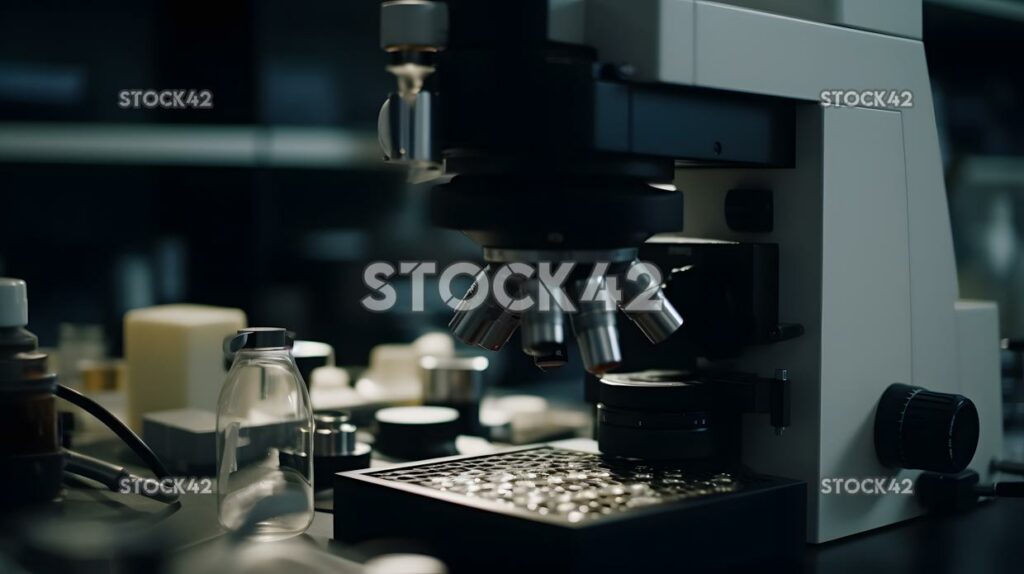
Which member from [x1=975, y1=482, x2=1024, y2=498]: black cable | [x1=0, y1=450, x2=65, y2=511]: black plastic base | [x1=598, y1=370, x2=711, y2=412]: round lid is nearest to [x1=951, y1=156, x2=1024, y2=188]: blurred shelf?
[x1=975, y1=482, x2=1024, y2=498]: black cable

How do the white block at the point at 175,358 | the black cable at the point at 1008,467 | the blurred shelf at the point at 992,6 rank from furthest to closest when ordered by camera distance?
1. the blurred shelf at the point at 992,6
2. the white block at the point at 175,358
3. the black cable at the point at 1008,467

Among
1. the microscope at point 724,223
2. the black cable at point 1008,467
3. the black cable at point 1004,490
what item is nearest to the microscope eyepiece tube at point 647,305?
the microscope at point 724,223

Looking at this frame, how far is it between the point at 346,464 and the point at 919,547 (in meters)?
0.50

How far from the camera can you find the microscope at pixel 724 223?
736mm

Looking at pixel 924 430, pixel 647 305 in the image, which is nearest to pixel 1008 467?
pixel 924 430

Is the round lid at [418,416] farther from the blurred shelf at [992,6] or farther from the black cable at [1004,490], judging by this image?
the blurred shelf at [992,6]

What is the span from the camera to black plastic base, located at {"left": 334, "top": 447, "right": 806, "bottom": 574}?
70 cm

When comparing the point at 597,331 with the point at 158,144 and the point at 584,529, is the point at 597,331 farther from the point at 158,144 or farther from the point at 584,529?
the point at 158,144

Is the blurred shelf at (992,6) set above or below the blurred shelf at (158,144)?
above

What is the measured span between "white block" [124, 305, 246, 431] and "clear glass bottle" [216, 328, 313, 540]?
244mm

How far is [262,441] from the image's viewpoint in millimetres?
946

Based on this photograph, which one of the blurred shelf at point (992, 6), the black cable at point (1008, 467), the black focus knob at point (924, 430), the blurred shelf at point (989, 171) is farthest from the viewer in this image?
the blurred shelf at point (989, 171)

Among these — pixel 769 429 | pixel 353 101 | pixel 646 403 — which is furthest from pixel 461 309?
pixel 353 101

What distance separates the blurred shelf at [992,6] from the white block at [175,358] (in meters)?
1.29
